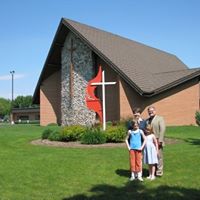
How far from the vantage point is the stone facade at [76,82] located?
3170cm

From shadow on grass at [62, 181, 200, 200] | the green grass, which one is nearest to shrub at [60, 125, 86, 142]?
the green grass

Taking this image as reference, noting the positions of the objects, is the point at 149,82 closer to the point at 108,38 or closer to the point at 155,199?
the point at 108,38

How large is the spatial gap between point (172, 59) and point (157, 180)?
33.3 m

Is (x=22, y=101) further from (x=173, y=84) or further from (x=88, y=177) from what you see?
(x=88, y=177)

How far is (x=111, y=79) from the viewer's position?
97.9 feet

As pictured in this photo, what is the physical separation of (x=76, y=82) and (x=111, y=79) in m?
4.13

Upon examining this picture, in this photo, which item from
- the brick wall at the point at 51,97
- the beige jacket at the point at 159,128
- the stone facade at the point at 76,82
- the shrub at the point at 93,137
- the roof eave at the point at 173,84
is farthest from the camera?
the brick wall at the point at 51,97

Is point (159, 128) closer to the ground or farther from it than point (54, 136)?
farther from it

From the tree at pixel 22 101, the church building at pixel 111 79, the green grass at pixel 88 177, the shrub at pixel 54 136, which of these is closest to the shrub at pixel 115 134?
the shrub at pixel 54 136

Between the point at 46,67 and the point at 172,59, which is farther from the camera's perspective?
the point at 172,59

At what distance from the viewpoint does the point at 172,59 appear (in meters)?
40.9

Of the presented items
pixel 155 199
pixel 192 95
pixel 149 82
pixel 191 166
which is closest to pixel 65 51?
pixel 149 82

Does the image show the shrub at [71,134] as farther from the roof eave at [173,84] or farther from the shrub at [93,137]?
the roof eave at [173,84]

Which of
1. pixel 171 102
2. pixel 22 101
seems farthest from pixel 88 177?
pixel 22 101
